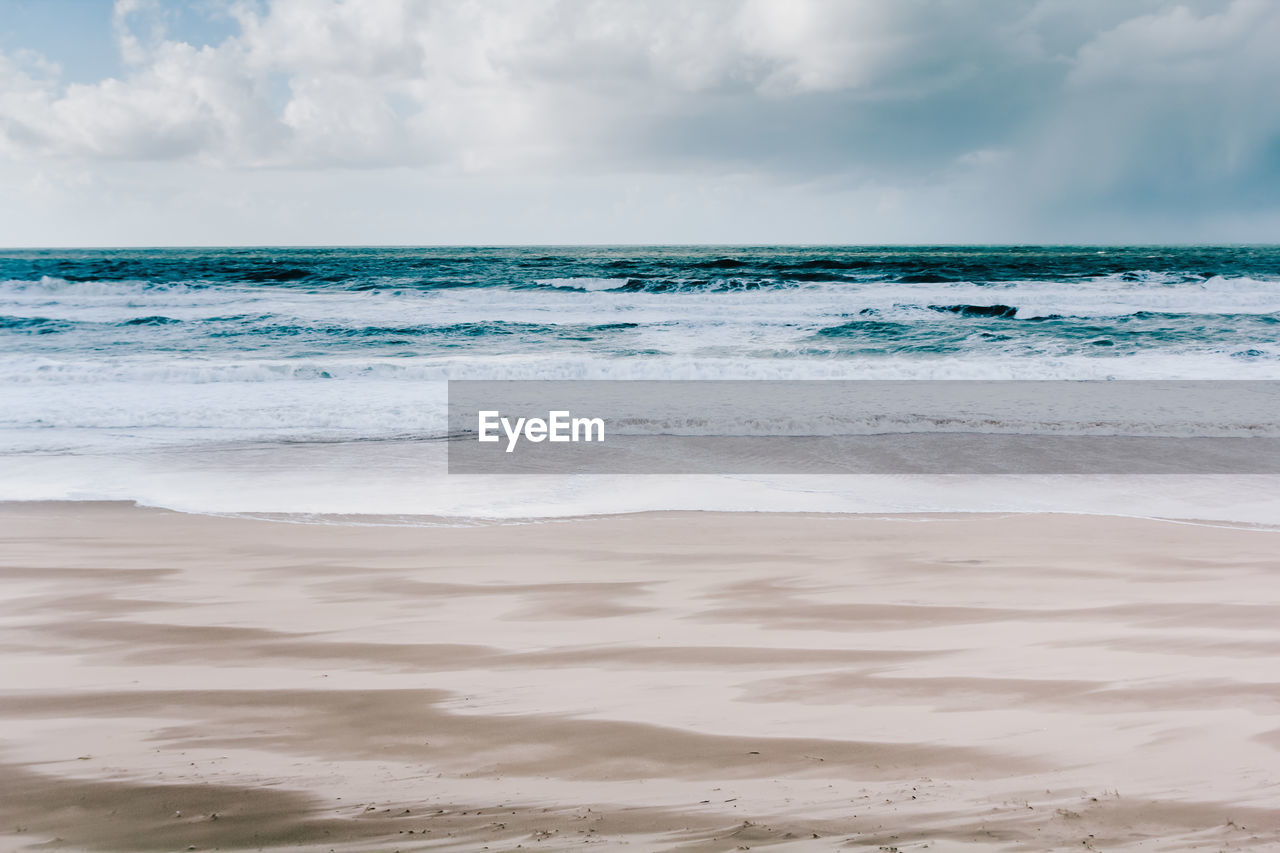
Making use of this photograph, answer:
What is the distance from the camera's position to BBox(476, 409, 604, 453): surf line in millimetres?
7801

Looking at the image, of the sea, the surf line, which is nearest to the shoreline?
the sea

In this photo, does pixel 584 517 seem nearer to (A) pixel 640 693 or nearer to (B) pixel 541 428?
(A) pixel 640 693

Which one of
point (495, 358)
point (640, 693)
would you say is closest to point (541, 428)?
point (640, 693)

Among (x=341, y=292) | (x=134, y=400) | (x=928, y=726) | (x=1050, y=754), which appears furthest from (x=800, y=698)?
(x=341, y=292)

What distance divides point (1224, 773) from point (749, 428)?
19.4ft

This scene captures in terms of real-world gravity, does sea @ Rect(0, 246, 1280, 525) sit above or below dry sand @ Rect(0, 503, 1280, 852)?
above

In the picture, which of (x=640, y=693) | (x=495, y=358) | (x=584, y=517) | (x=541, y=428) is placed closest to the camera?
(x=640, y=693)

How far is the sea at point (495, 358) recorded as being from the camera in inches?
230

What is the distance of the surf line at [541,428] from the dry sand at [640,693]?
310 centimetres

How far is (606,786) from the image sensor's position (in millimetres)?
2371

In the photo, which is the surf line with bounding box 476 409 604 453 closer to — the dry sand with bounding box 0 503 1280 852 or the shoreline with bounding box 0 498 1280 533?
the shoreline with bounding box 0 498 1280 533

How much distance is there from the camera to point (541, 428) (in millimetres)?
8242

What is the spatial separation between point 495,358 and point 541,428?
5.89 meters

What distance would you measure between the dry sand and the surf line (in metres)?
3.10
